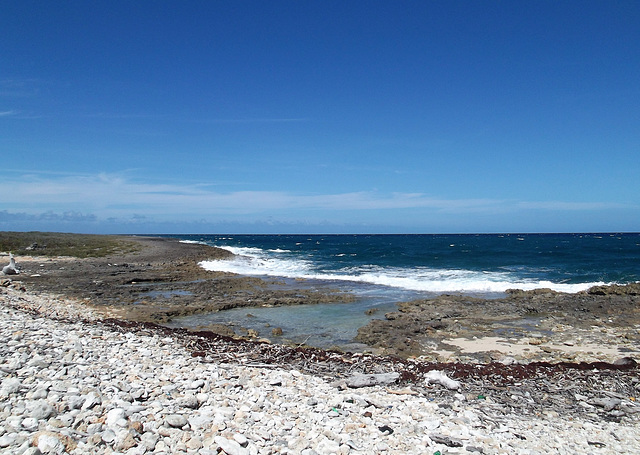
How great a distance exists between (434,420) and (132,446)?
4060 mm

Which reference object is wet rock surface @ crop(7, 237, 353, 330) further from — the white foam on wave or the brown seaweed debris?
A: the brown seaweed debris

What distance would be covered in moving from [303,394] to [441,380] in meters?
2.69

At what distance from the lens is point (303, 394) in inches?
263

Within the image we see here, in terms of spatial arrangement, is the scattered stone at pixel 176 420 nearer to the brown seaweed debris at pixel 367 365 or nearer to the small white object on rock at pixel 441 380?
the brown seaweed debris at pixel 367 365

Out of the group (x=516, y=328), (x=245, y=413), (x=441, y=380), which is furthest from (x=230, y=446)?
(x=516, y=328)

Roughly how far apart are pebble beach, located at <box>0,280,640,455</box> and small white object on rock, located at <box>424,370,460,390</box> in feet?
0.11

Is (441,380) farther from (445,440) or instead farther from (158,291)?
(158,291)

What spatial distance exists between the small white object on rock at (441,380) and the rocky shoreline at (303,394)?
2 cm

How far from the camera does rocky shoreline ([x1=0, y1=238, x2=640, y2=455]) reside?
5.09m

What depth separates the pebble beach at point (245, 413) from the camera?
493 centimetres

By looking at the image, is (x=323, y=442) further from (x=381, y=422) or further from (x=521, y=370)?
(x=521, y=370)

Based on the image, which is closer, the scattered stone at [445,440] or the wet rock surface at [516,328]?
the scattered stone at [445,440]

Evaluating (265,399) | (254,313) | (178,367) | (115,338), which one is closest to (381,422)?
(265,399)

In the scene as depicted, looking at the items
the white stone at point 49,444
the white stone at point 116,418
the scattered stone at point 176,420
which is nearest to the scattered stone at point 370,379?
the scattered stone at point 176,420
